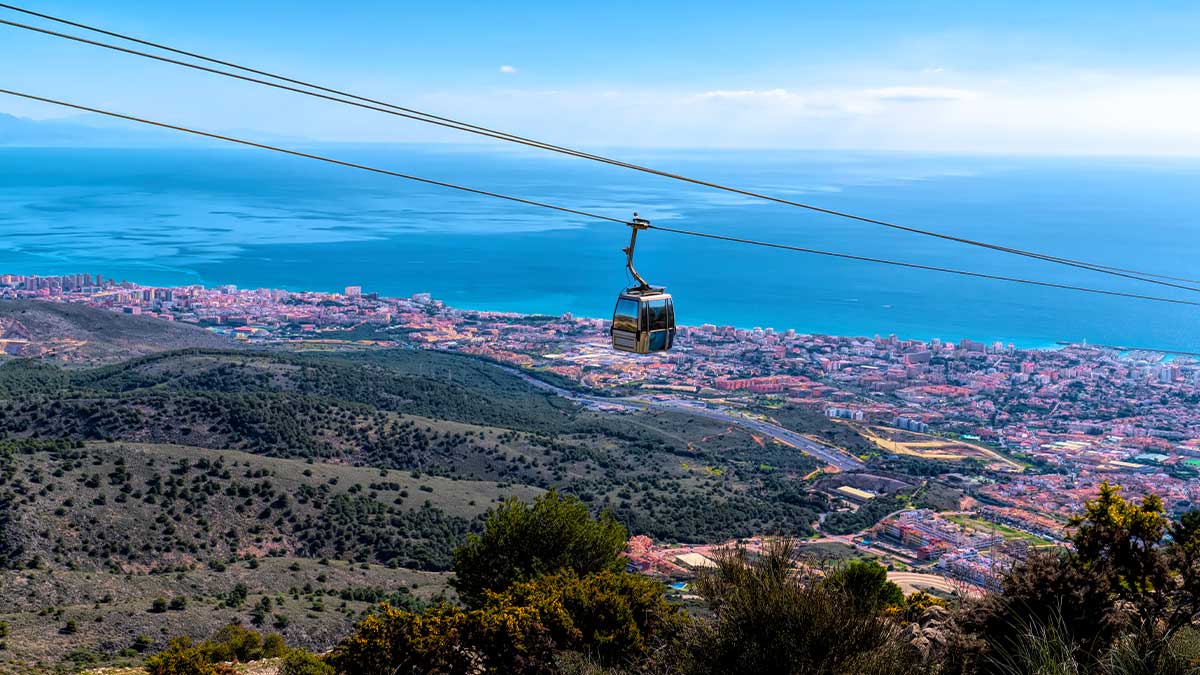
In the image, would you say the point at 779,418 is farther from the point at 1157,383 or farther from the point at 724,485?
the point at 1157,383

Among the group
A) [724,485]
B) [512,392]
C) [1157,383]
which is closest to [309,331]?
[512,392]

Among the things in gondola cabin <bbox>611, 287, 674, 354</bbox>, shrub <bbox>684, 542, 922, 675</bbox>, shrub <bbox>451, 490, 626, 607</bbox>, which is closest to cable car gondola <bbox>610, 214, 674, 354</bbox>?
gondola cabin <bbox>611, 287, 674, 354</bbox>

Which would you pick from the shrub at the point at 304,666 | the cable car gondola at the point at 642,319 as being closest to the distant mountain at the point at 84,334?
the shrub at the point at 304,666

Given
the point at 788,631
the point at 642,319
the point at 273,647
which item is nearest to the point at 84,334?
the point at 273,647

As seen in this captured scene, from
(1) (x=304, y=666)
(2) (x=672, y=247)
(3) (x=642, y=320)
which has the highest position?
(3) (x=642, y=320)

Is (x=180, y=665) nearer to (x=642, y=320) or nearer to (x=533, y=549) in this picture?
(x=533, y=549)

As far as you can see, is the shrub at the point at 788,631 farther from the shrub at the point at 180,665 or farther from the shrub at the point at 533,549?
the shrub at the point at 533,549
